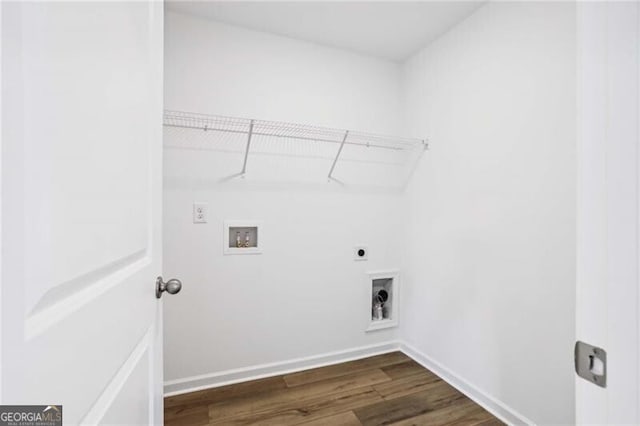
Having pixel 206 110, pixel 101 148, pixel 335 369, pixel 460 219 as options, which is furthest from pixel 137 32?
pixel 335 369

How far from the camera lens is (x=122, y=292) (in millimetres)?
580

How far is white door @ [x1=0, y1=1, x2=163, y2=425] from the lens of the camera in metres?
0.30

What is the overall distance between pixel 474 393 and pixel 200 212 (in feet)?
6.84

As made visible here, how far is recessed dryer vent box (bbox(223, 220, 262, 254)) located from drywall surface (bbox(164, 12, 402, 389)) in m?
0.04

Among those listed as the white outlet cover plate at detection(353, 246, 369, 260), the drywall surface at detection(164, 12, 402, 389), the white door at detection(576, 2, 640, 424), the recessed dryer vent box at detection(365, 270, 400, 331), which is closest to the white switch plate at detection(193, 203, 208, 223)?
the drywall surface at detection(164, 12, 402, 389)

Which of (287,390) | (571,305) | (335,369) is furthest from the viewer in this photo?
(335,369)

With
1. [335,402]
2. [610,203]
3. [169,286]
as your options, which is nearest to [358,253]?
[335,402]

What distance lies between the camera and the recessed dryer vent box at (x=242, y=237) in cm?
191

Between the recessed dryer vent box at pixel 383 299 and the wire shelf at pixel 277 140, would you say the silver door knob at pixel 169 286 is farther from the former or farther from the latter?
the recessed dryer vent box at pixel 383 299

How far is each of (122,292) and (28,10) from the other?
0.48 meters

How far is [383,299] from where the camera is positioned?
2395 mm

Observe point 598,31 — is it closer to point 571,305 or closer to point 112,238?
point 112,238

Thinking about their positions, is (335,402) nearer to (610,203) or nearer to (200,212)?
(200,212)

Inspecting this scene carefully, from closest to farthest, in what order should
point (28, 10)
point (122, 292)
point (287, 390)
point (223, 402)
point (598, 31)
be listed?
point (28, 10)
point (598, 31)
point (122, 292)
point (223, 402)
point (287, 390)
